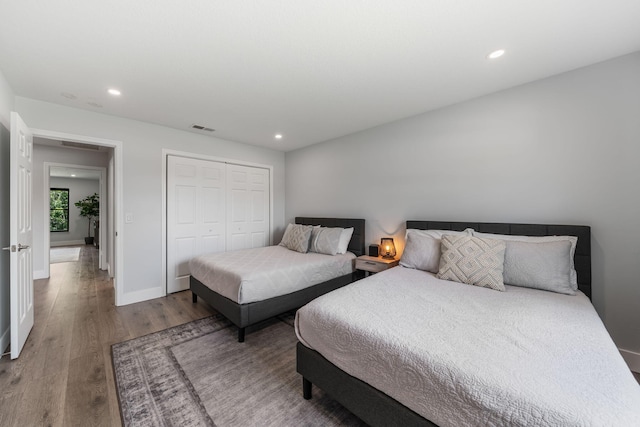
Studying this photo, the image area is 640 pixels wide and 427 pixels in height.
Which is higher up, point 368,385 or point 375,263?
point 375,263

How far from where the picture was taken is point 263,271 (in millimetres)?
2570

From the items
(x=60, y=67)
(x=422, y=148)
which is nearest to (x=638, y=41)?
(x=422, y=148)

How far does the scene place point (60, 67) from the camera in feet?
6.83

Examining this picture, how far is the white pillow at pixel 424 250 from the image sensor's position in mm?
2428

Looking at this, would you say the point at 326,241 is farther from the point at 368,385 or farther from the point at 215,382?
the point at 368,385

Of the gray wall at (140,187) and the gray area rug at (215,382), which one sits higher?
the gray wall at (140,187)

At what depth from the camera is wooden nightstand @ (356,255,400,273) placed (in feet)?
10.0

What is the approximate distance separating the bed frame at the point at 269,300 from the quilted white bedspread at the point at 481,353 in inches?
35.1

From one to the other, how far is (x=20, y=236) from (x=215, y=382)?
7.11 feet

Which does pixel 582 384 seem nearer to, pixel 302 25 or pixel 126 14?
pixel 302 25

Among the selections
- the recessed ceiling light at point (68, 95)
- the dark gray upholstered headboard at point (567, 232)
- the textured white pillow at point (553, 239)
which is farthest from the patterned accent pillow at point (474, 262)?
the recessed ceiling light at point (68, 95)

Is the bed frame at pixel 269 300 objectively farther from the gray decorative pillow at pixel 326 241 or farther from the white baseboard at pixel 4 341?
the white baseboard at pixel 4 341

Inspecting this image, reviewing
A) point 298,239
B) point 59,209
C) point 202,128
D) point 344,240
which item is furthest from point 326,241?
point 59,209

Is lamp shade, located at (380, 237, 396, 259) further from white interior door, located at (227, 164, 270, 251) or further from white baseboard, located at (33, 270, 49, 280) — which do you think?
white baseboard, located at (33, 270, 49, 280)
